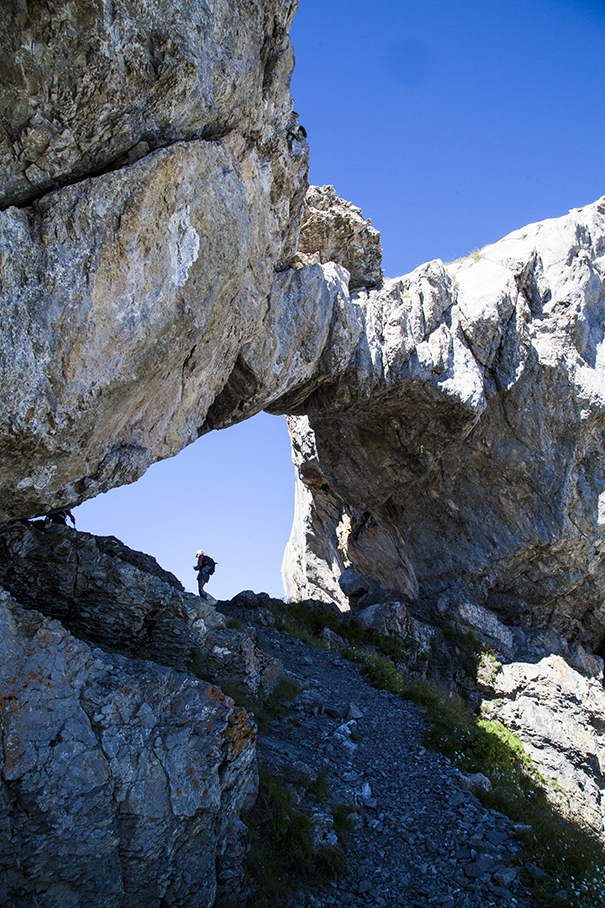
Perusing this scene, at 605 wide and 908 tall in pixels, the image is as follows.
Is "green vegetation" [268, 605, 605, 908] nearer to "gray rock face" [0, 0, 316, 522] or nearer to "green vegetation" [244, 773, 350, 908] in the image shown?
"green vegetation" [244, 773, 350, 908]

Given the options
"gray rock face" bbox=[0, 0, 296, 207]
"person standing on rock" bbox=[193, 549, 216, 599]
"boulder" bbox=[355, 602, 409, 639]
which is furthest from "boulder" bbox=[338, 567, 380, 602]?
"gray rock face" bbox=[0, 0, 296, 207]

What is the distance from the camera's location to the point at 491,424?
18.4m

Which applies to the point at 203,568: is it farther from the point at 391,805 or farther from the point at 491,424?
the point at 491,424

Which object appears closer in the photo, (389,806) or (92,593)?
(389,806)

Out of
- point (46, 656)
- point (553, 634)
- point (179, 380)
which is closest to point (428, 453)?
point (553, 634)

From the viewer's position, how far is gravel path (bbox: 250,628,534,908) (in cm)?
745

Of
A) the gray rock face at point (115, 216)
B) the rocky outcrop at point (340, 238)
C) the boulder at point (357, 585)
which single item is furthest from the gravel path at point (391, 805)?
the rocky outcrop at point (340, 238)

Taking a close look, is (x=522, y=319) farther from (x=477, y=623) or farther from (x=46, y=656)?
(x=46, y=656)

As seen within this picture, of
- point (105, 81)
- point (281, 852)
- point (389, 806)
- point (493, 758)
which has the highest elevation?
point (105, 81)

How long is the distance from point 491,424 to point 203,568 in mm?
10335

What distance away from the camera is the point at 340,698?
12172 mm

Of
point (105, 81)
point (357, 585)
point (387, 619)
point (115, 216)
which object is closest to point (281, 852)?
point (115, 216)

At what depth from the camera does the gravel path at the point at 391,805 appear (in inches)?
293

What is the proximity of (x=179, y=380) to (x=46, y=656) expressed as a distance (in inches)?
191
